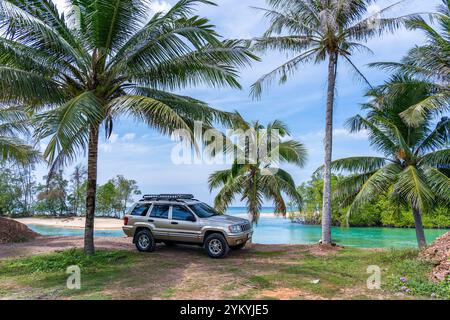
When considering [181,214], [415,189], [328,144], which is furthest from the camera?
[328,144]

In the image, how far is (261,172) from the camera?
50.6 ft

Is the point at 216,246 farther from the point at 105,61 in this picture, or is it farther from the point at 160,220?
the point at 105,61

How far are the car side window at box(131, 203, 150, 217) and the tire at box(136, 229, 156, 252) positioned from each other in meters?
0.60

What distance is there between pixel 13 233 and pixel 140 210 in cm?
883

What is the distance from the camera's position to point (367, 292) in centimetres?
698

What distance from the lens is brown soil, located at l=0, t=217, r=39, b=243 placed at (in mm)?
16016

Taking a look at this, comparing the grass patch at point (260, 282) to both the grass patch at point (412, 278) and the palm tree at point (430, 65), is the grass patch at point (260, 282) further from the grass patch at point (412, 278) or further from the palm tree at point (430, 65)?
the palm tree at point (430, 65)

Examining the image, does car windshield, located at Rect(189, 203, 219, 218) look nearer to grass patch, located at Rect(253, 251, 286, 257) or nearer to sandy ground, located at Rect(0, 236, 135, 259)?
grass patch, located at Rect(253, 251, 286, 257)

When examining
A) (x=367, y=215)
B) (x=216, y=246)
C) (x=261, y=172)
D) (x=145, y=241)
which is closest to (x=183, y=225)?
(x=216, y=246)

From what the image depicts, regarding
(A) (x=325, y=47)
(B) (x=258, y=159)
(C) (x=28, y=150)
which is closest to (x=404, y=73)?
(A) (x=325, y=47)

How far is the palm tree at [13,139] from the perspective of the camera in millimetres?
15414

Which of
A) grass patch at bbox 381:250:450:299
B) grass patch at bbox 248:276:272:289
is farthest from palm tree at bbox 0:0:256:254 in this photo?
grass patch at bbox 381:250:450:299

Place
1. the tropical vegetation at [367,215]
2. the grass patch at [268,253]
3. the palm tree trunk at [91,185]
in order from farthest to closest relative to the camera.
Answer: the tropical vegetation at [367,215] → the grass patch at [268,253] → the palm tree trunk at [91,185]

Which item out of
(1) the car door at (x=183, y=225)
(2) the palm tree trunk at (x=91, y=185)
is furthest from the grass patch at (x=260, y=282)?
(2) the palm tree trunk at (x=91, y=185)
